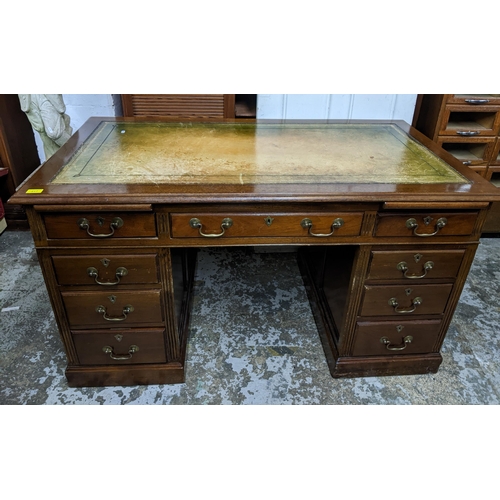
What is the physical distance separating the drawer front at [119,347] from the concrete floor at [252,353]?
0.49 ft

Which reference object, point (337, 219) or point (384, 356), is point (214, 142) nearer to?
point (337, 219)

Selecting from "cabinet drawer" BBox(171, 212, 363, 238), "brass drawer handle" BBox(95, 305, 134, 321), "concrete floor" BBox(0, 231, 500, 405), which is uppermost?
"cabinet drawer" BBox(171, 212, 363, 238)

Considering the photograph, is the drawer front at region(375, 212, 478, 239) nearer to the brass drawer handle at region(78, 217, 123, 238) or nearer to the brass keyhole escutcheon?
the brass keyhole escutcheon

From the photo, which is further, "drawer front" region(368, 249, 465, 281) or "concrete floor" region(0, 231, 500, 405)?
"concrete floor" region(0, 231, 500, 405)

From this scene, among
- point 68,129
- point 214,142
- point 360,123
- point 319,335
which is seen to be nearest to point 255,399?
point 319,335

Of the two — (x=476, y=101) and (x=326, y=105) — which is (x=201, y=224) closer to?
(x=326, y=105)

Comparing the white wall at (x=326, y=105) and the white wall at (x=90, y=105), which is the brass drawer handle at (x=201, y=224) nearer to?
the white wall at (x=326, y=105)

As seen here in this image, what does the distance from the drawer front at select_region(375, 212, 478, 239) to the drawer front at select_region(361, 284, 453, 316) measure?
0.85ft

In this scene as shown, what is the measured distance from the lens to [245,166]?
1.69 m

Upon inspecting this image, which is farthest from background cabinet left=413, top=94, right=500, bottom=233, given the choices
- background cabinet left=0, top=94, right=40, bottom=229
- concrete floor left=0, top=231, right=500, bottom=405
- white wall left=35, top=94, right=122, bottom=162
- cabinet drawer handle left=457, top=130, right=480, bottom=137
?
background cabinet left=0, top=94, right=40, bottom=229

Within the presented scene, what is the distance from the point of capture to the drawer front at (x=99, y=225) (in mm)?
1477

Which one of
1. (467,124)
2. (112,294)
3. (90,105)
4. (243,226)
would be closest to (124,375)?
(112,294)

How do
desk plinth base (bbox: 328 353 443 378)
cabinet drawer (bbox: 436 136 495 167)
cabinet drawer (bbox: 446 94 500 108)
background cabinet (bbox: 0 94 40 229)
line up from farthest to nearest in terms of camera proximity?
background cabinet (bbox: 0 94 40 229), cabinet drawer (bbox: 436 136 495 167), cabinet drawer (bbox: 446 94 500 108), desk plinth base (bbox: 328 353 443 378)

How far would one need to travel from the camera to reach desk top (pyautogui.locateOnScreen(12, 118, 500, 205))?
4.84 feet
